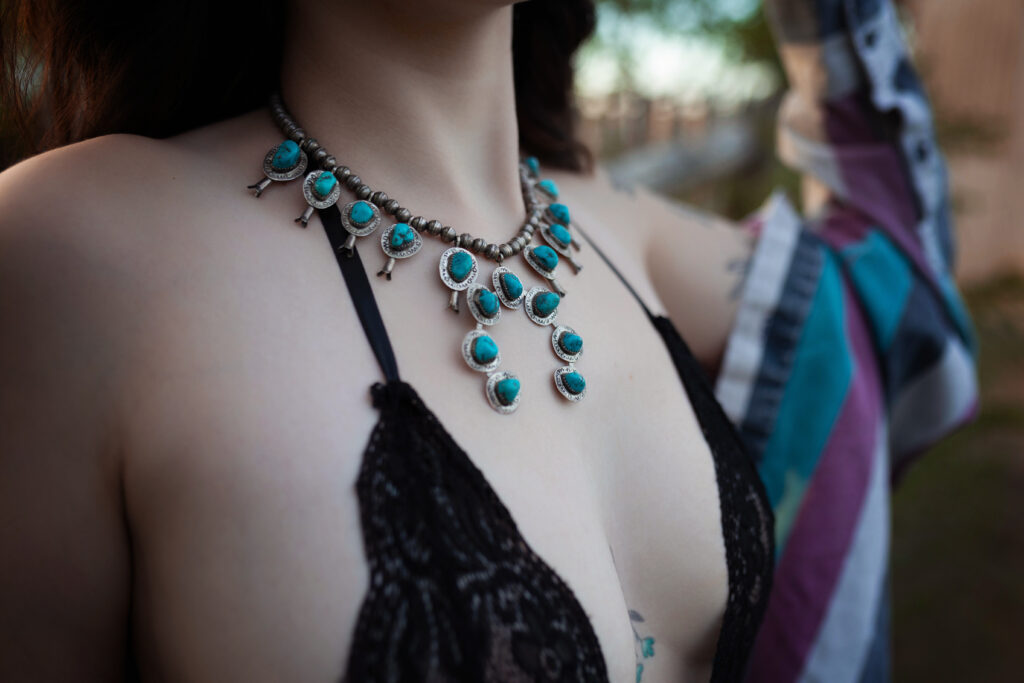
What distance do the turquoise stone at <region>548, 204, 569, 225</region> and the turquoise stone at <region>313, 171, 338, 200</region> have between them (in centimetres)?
28

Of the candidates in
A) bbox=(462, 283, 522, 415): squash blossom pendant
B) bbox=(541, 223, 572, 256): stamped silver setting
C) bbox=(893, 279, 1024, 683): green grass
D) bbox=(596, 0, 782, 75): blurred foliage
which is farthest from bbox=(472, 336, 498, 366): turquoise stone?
bbox=(893, 279, 1024, 683): green grass

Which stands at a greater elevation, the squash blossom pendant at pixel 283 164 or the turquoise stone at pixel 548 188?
the squash blossom pendant at pixel 283 164

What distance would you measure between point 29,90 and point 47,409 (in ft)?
1.44

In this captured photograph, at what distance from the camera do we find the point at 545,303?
2.63 ft

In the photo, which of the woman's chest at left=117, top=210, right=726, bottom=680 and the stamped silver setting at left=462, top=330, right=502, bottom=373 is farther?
the stamped silver setting at left=462, top=330, right=502, bottom=373

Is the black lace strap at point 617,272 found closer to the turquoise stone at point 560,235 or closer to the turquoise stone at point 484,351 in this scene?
the turquoise stone at point 560,235

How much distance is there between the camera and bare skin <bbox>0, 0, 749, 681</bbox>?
2.01ft

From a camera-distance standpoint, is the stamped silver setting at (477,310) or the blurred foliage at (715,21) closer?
the stamped silver setting at (477,310)

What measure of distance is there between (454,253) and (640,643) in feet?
1.33

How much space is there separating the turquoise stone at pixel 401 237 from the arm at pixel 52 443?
0.76ft

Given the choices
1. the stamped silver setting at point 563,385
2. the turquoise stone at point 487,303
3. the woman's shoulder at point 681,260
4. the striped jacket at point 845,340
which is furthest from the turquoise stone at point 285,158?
the striped jacket at point 845,340

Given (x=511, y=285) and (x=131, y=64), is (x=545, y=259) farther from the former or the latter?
(x=131, y=64)

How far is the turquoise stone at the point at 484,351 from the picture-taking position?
727 mm

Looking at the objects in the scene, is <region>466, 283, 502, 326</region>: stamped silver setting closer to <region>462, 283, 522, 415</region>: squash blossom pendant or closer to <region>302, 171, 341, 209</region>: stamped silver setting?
<region>462, 283, 522, 415</region>: squash blossom pendant
